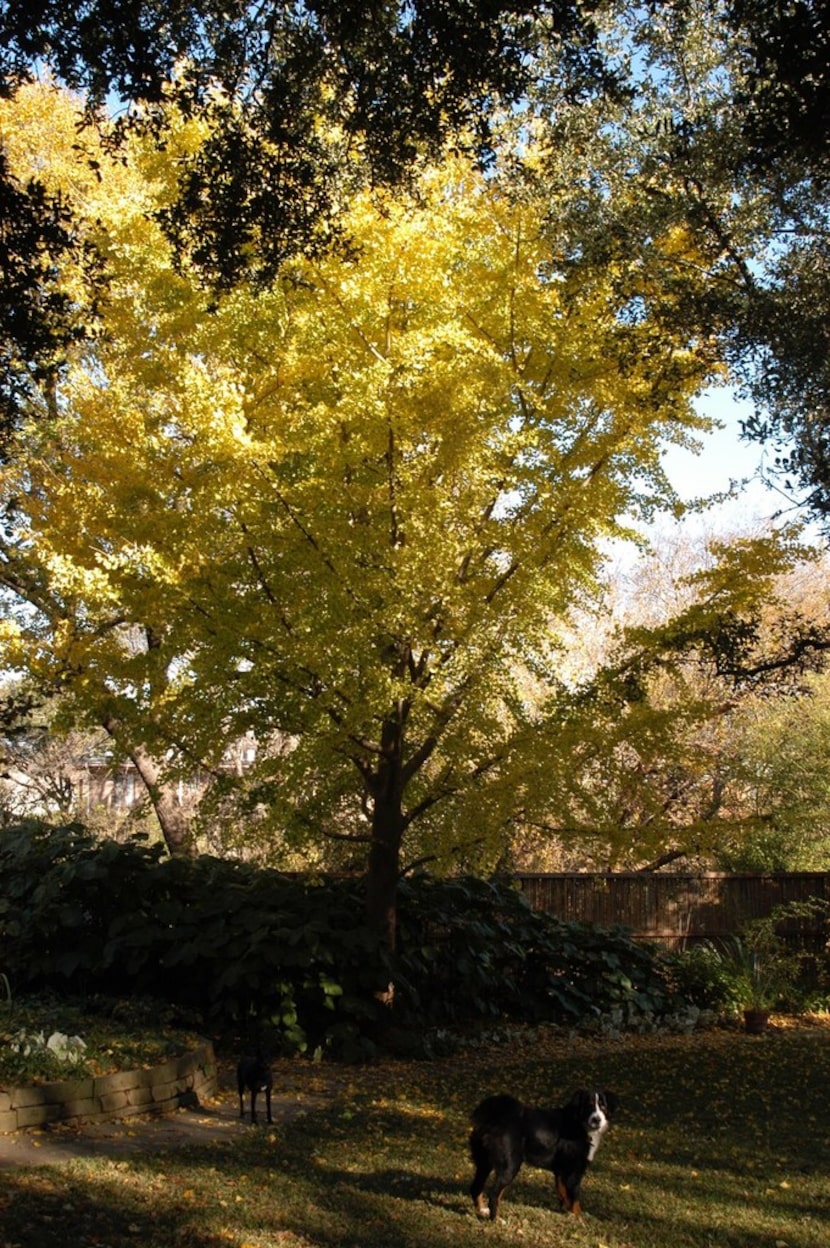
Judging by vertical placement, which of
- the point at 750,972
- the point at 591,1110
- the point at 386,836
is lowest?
the point at 591,1110

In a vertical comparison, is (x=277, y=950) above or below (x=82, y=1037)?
above

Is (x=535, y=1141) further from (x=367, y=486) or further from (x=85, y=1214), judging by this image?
(x=367, y=486)

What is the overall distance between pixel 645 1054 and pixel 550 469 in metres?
4.72

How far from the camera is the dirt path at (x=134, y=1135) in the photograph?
5.17 metres

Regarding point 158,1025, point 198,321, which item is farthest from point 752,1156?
point 198,321

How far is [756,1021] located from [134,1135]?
691 centimetres

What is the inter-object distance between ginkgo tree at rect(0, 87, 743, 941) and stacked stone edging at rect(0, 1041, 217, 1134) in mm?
2296

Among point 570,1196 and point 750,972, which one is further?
point 750,972

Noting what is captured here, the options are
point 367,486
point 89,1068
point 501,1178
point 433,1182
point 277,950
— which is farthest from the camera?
point 277,950

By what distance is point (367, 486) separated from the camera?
7.98 m

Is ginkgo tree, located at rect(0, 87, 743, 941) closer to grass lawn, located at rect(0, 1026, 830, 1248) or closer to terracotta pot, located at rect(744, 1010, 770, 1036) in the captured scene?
grass lawn, located at rect(0, 1026, 830, 1248)

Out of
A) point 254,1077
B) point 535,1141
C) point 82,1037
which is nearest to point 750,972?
point 254,1077

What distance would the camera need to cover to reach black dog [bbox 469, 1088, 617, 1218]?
434 cm

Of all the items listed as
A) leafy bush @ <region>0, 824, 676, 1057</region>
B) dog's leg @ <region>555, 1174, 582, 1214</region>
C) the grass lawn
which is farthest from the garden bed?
dog's leg @ <region>555, 1174, 582, 1214</region>
